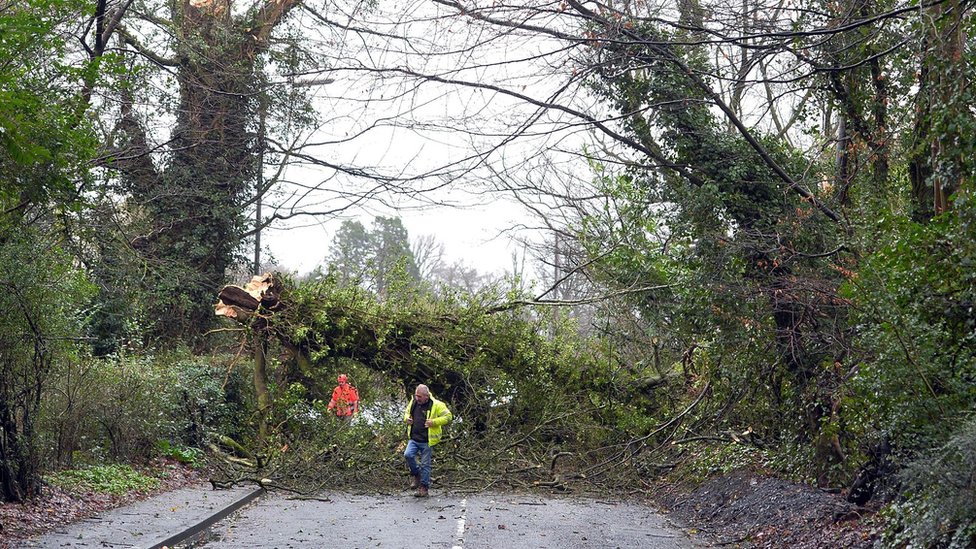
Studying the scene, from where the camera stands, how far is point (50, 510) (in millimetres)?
11156

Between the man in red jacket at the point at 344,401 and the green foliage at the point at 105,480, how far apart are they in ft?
14.1

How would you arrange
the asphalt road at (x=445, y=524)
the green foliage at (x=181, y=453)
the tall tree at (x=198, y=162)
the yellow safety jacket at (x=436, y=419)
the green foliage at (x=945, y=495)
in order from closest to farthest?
the green foliage at (x=945, y=495) < the asphalt road at (x=445, y=524) < the yellow safety jacket at (x=436, y=419) < the green foliage at (x=181, y=453) < the tall tree at (x=198, y=162)

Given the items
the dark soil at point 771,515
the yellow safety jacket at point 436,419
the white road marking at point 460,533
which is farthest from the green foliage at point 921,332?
the yellow safety jacket at point 436,419

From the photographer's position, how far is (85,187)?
11.7 metres

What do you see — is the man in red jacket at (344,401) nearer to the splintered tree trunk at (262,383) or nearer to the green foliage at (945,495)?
the splintered tree trunk at (262,383)

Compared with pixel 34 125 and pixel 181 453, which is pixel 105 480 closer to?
pixel 181 453

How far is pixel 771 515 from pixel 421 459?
21.6 ft

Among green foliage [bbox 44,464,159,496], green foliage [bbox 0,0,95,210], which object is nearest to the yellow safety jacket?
green foliage [bbox 44,464,159,496]

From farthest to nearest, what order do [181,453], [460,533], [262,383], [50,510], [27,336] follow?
[262,383], [181,453], [460,533], [50,510], [27,336]

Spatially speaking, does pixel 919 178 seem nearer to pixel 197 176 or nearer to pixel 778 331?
pixel 778 331

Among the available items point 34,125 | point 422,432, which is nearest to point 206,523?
point 34,125

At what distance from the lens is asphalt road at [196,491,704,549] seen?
35.4 ft

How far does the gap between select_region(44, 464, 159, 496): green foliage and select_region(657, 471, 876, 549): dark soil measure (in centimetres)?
809

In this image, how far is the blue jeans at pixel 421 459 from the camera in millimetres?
16641
